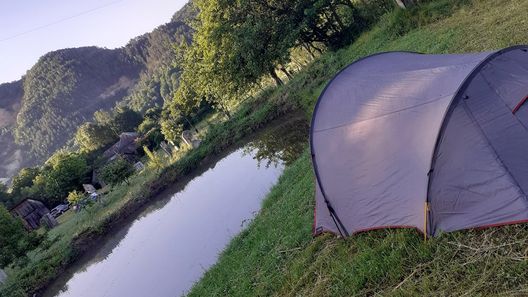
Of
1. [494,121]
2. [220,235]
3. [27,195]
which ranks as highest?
[27,195]

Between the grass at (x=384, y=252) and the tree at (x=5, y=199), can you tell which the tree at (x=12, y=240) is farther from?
the tree at (x=5, y=199)

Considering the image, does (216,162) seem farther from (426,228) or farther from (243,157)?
(426,228)

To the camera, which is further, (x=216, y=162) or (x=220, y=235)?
(x=216, y=162)

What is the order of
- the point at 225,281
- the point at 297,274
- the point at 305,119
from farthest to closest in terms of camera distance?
the point at 305,119, the point at 225,281, the point at 297,274

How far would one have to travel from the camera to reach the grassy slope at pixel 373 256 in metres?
4.33

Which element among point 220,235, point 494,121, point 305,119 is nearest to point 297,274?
point 494,121

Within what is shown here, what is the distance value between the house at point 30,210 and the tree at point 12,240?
23.5 meters

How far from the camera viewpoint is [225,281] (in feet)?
27.8

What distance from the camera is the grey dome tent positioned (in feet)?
16.0

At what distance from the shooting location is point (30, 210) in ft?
145

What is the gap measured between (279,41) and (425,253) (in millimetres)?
20999

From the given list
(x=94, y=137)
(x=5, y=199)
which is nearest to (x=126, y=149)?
(x=5, y=199)

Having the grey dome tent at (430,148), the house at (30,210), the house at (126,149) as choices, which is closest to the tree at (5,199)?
the house at (30,210)

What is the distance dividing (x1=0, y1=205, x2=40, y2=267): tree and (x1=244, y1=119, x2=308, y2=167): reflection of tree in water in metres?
13.3
